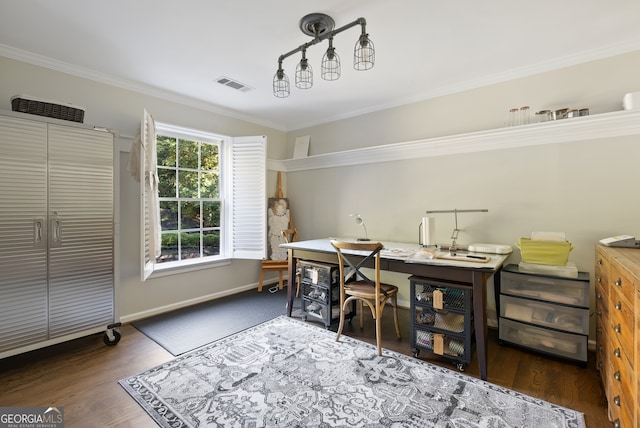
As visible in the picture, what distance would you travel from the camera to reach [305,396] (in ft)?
5.86

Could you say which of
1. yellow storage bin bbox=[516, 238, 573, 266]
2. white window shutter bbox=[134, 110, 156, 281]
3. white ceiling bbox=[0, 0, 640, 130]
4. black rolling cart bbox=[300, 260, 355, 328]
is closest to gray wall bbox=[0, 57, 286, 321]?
white ceiling bbox=[0, 0, 640, 130]

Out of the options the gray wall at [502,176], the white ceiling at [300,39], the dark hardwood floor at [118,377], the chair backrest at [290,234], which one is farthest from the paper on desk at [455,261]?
the chair backrest at [290,234]

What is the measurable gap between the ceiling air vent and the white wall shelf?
1.30 m

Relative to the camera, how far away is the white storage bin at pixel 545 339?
2070 millimetres

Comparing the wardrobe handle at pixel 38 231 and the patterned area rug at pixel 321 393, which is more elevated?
the wardrobe handle at pixel 38 231

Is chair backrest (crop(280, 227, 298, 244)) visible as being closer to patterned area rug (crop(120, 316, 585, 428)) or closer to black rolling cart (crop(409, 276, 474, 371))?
patterned area rug (crop(120, 316, 585, 428))

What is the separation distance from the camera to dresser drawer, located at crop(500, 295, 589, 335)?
2066 millimetres

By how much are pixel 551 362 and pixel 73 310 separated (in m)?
3.76

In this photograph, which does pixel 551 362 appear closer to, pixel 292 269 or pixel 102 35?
pixel 292 269

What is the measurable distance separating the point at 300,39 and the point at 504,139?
206 centimetres

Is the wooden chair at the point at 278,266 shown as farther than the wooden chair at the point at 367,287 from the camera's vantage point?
Yes

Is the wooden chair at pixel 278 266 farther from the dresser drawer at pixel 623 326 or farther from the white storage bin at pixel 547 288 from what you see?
the dresser drawer at pixel 623 326

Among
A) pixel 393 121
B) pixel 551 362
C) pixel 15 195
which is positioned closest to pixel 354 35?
pixel 393 121

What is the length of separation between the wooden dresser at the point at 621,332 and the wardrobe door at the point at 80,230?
3361 mm
